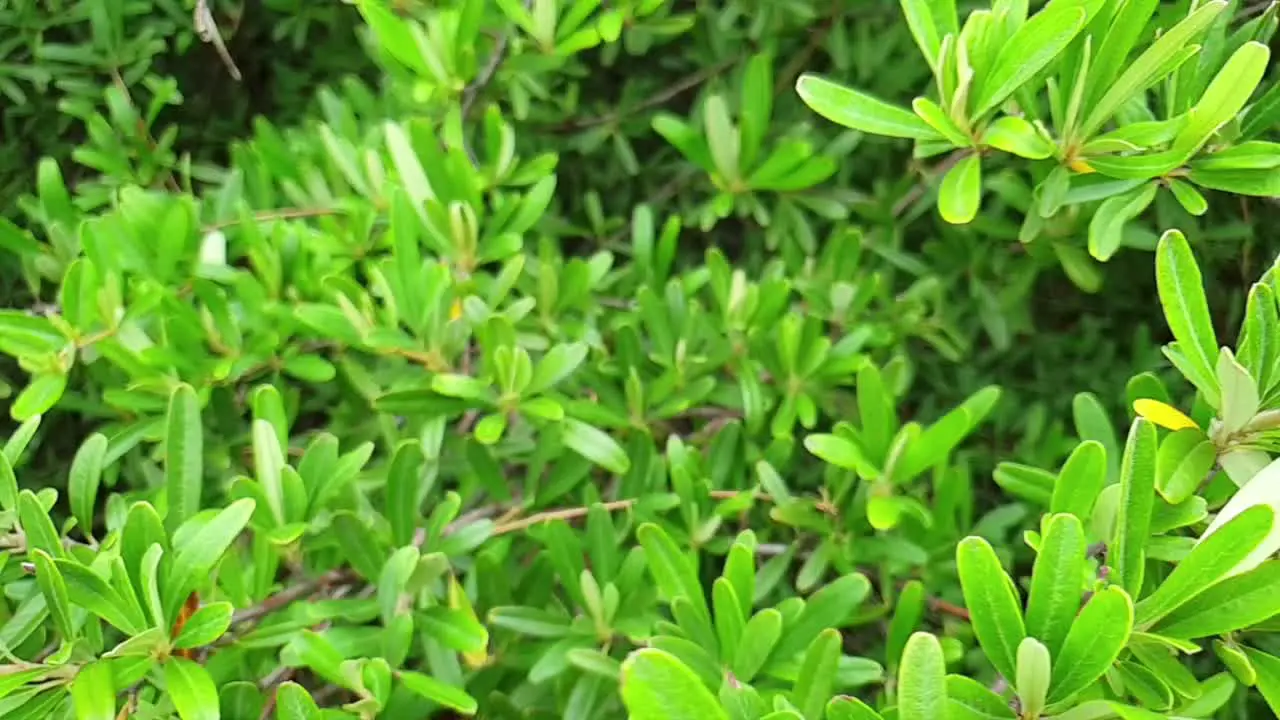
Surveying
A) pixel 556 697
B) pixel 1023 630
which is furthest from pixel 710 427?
pixel 1023 630

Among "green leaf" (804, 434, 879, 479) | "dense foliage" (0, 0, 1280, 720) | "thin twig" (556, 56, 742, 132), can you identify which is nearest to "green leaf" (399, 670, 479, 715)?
"dense foliage" (0, 0, 1280, 720)

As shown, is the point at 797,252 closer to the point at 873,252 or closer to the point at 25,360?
the point at 873,252

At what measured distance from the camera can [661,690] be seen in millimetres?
408

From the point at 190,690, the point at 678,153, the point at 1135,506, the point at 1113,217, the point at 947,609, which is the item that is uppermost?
the point at 1113,217

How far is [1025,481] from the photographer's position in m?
0.84

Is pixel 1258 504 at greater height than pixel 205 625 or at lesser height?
greater

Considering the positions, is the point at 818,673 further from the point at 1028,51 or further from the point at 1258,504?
the point at 1028,51

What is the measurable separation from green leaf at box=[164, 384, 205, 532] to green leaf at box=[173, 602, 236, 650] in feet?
0.48

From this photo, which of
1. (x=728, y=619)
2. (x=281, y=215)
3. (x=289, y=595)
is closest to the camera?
(x=728, y=619)

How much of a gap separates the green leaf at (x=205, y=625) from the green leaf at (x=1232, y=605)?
55 cm

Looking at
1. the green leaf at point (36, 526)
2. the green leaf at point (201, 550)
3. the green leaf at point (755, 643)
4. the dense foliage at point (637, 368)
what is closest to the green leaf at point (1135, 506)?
the dense foliage at point (637, 368)

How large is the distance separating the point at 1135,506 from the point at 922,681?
18cm

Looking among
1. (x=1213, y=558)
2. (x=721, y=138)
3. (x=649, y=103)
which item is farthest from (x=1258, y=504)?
(x=649, y=103)

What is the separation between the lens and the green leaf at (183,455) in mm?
753
